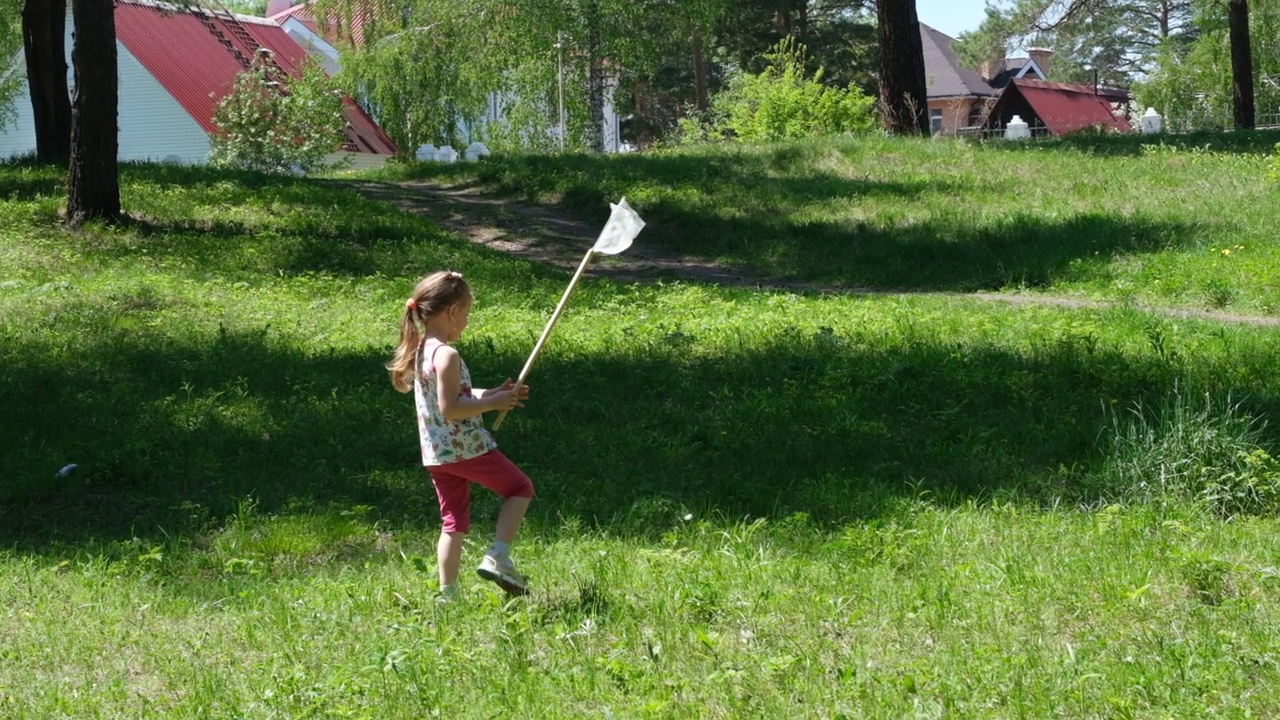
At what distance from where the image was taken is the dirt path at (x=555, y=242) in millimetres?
13562

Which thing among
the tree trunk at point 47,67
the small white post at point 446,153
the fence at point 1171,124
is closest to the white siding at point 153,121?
the small white post at point 446,153

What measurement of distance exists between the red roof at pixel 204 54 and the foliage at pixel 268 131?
1076cm

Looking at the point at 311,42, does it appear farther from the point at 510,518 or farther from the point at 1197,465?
the point at 510,518

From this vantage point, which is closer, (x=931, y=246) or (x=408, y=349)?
(x=408, y=349)

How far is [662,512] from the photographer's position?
276 inches

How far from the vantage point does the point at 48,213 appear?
52.9 ft

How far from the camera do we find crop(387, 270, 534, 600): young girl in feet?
16.7

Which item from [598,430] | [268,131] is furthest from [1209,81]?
[598,430]

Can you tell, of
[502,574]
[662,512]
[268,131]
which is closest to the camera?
[502,574]

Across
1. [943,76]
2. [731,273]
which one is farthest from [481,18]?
[943,76]

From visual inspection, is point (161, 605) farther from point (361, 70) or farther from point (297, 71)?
point (297, 71)

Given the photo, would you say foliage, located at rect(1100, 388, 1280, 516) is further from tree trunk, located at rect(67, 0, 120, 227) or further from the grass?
tree trunk, located at rect(67, 0, 120, 227)

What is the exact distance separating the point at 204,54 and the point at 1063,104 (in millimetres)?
41298

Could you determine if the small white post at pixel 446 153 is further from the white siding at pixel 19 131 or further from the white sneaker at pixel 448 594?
the white sneaker at pixel 448 594
